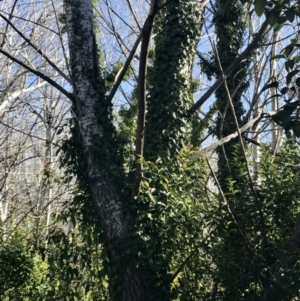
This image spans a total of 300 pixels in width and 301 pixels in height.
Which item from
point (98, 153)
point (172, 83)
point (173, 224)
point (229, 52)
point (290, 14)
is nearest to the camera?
point (290, 14)

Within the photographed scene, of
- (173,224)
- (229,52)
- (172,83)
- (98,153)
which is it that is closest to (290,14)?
(173,224)

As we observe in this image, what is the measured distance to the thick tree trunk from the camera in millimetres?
6691

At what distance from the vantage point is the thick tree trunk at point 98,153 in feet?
22.0

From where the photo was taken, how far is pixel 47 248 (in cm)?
799

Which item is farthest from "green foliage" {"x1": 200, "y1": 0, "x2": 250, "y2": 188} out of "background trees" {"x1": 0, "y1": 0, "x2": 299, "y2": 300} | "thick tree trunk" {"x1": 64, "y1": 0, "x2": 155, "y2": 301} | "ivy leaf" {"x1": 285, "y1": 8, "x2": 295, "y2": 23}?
"ivy leaf" {"x1": 285, "y1": 8, "x2": 295, "y2": 23}

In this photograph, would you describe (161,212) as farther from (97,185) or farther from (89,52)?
(89,52)

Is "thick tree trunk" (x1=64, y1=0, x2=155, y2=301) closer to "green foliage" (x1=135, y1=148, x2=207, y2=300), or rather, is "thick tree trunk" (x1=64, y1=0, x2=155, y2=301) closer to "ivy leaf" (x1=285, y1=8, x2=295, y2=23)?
"green foliage" (x1=135, y1=148, x2=207, y2=300)

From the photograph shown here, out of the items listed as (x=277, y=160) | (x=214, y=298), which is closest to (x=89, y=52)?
(x=277, y=160)

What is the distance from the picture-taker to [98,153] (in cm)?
676

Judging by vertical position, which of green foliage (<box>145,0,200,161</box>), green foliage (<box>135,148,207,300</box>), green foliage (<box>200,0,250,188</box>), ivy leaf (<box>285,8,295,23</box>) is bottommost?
ivy leaf (<box>285,8,295,23</box>)

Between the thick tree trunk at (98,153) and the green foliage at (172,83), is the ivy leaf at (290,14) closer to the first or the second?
the thick tree trunk at (98,153)

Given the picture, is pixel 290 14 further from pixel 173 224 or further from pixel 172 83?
pixel 172 83

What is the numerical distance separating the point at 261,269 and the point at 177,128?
239cm

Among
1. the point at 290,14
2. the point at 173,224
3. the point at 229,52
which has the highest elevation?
the point at 229,52
